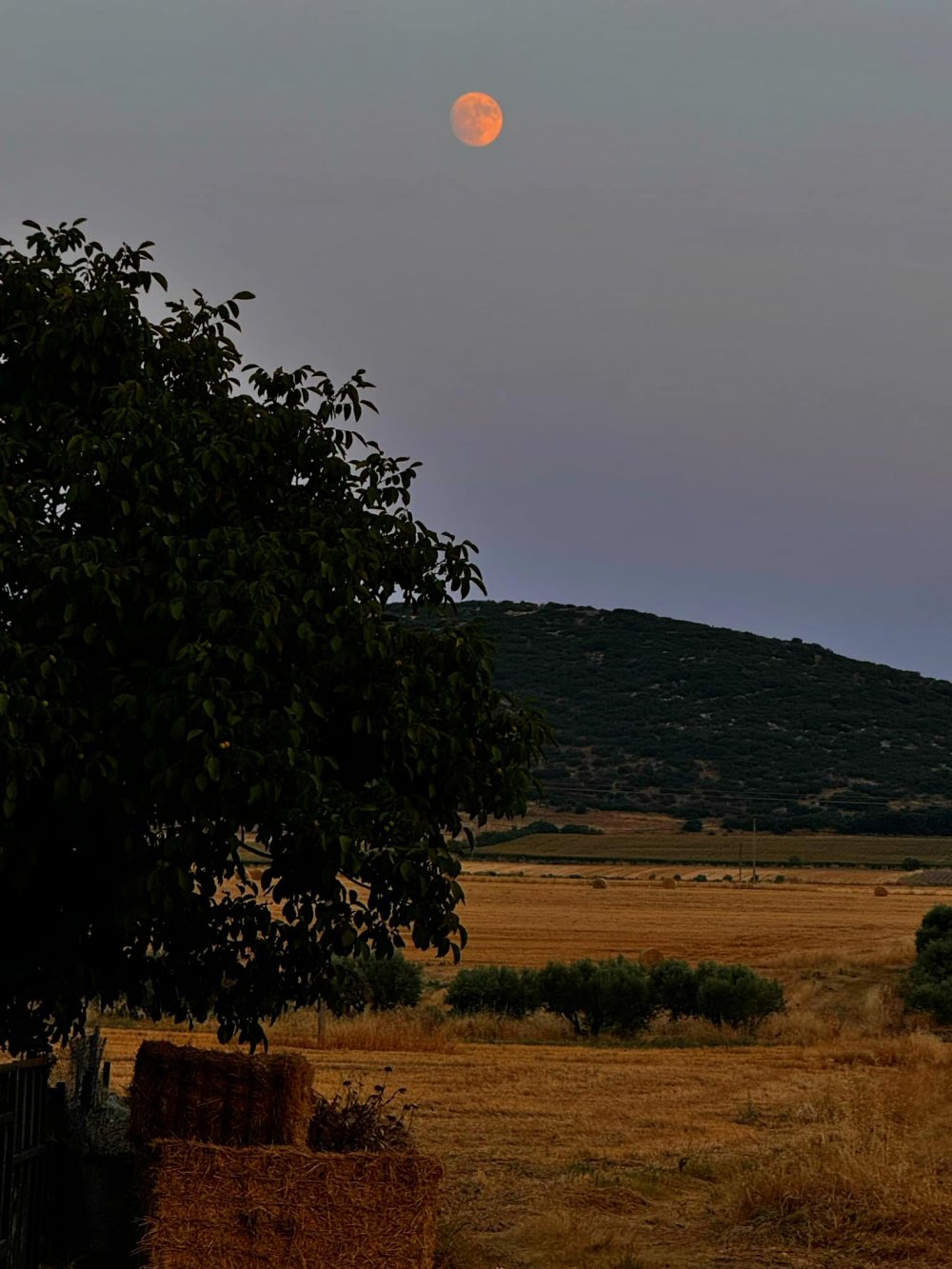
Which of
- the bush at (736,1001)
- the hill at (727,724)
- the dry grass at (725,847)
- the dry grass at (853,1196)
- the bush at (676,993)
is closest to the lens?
the dry grass at (853,1196)

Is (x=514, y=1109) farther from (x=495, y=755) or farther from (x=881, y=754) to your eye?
(x=881, y=754)

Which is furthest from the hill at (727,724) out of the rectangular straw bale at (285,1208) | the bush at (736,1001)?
the rectangular straw bale at (285,1208)

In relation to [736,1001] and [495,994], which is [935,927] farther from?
[495,994]

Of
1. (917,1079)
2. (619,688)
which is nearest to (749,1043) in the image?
(917,1079)

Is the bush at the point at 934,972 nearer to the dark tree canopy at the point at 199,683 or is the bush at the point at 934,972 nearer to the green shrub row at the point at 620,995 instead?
the green shrub row at the point at 620,995

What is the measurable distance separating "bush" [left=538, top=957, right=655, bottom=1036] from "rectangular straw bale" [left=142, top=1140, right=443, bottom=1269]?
21.4 m

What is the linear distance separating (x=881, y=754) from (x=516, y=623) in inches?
2263

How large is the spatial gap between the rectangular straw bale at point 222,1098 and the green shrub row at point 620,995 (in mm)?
21079

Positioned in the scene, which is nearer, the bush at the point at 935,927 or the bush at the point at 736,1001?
the bush at the point at 736,1001

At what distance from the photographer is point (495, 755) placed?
10.7 metres

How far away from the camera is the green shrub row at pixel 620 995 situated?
31.5 meters

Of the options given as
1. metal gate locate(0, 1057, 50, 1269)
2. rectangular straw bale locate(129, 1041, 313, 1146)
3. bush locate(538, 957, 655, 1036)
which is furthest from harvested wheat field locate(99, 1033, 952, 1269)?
bush locate(538, 957, 655, 1036)

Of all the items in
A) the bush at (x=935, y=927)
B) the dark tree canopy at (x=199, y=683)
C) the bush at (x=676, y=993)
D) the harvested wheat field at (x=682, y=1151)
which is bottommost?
the harvested wheat field at (x=682, y=1151)

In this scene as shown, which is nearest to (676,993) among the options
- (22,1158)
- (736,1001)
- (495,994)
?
(736,1001)
